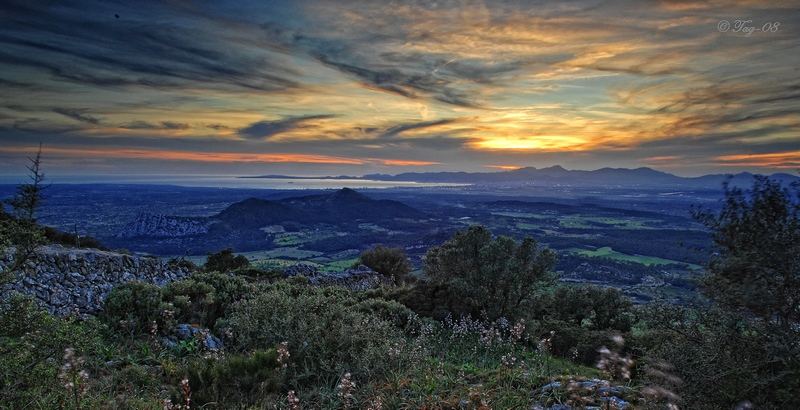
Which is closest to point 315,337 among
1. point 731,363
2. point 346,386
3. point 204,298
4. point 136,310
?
point 346,386

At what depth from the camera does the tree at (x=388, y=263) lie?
22.8m

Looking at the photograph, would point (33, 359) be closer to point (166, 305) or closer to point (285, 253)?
point (166, 305)

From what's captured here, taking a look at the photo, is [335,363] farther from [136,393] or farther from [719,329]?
[719,329]

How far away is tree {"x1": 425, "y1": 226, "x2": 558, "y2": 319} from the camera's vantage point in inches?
454

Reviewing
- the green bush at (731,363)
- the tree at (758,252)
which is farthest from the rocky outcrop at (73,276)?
the tree at (758,252)

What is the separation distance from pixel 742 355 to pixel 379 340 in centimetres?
452

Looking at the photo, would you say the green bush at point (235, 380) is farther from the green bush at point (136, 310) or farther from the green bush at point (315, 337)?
the green bush at point (136, 310)

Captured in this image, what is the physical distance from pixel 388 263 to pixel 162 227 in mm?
58478

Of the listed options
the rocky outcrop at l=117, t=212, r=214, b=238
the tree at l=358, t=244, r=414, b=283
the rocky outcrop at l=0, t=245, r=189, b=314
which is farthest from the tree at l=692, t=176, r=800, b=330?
the rocky outcrop at l=117, t=212, r=214, b=238

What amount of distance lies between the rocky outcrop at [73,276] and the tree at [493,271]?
9.80 metres

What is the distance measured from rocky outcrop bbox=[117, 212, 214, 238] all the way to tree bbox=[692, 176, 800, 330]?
234 feet

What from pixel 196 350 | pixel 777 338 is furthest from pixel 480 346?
pixel 196 350

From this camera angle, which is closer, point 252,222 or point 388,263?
point 388,263

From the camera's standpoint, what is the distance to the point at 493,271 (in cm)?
1196
